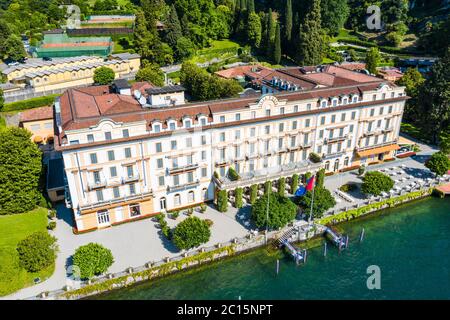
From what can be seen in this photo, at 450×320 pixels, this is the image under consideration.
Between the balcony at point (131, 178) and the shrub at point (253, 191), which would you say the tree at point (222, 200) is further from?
the balcony at point (131, 178)

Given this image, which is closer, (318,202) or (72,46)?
(318,202)

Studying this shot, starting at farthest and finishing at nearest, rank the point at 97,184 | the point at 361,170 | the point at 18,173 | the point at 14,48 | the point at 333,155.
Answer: the point at 14,48 < the point at 361,170 < the point at 333,155 < the point at 18,173 < the point at 97,184

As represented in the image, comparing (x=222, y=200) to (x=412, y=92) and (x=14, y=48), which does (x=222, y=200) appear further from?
(x=14, y=48)

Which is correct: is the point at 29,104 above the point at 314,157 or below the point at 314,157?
above

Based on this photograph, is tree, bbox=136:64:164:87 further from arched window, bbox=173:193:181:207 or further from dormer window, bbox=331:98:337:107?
dormer window, bbox=331:98:337:107

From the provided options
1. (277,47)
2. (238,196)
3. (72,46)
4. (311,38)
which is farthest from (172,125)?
(72,46)

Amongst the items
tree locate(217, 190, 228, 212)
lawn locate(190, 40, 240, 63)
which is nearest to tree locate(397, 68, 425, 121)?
tree locate(217, 190, 228, 212)
